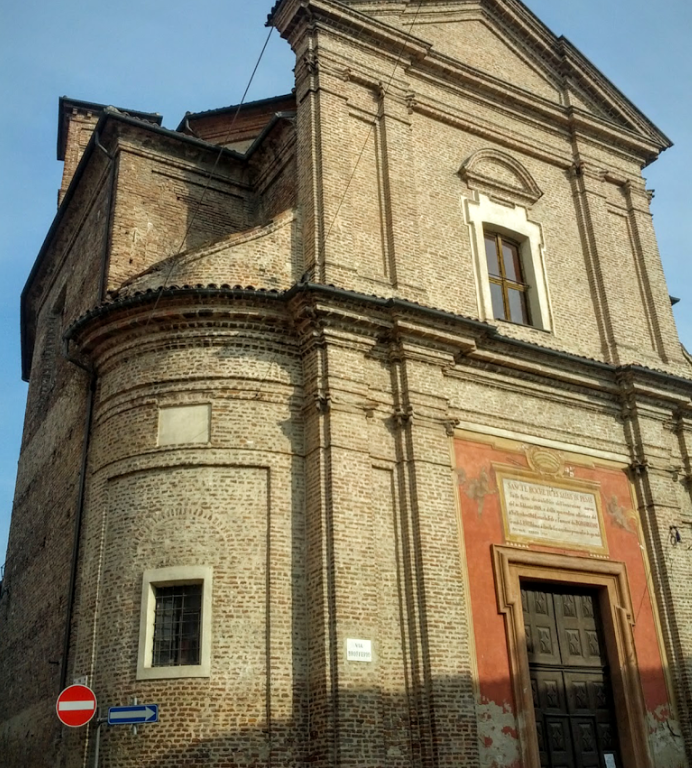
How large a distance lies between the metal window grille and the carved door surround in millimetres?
3806

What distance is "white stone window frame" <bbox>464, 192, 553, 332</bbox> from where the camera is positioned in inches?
536

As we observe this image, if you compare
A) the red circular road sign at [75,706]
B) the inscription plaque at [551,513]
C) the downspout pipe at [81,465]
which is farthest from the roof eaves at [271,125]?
the red circular road sign at [75,706]

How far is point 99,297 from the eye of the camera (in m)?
13.2

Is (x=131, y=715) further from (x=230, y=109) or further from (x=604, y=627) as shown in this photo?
(x=230, y=109)

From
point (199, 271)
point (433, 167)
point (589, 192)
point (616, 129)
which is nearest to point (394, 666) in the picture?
point (199, 271)

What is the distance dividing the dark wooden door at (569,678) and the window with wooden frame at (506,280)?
14.5 feet

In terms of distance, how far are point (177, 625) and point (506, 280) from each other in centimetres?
766

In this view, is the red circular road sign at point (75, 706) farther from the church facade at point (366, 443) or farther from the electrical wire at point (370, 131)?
the electrical wire at point (370, 131)

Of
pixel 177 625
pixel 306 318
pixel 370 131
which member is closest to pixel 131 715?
pixel 177 625

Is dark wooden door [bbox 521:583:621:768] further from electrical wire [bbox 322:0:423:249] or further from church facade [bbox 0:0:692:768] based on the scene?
electrical wire [bbox 322:0:423:249]

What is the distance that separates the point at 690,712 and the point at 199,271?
8.86 meters

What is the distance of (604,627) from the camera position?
12.1 m

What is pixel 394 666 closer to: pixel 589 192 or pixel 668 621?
pixel 668 621

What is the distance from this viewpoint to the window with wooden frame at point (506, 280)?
13914mm
